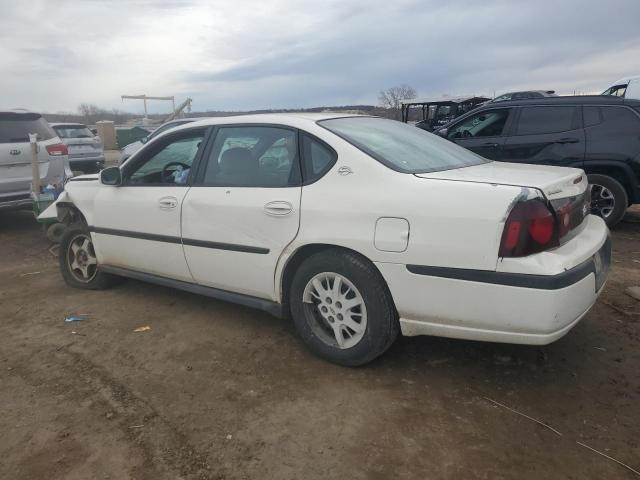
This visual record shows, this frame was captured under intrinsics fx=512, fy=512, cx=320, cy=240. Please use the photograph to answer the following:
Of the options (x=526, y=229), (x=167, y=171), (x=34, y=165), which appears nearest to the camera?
(x=526, y=229)

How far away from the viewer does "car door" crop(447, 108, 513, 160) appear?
7.09 metres

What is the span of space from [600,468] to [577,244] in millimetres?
1128

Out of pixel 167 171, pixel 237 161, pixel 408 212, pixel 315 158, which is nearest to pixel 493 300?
pixel 408 212

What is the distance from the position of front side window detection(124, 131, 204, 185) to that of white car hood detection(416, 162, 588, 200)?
1913 mm

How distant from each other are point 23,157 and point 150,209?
4348 mm

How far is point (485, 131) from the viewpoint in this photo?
23.9 feet

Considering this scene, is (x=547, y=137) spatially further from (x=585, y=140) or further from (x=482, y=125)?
(x=482, y=125)

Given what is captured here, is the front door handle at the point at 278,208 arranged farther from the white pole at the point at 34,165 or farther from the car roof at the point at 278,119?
the white pole at the point at 34,165

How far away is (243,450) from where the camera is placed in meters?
2.43

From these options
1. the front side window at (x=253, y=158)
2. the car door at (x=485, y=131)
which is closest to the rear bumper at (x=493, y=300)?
the front side window at (x=253, y=158)

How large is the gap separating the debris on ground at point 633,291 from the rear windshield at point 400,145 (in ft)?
5.92

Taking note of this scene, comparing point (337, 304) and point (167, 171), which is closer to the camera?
point (337, 304)

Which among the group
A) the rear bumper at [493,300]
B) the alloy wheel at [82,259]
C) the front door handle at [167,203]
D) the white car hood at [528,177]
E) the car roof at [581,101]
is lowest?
the alloy wheel at [82,259]

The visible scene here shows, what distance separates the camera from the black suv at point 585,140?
620 centimetres
